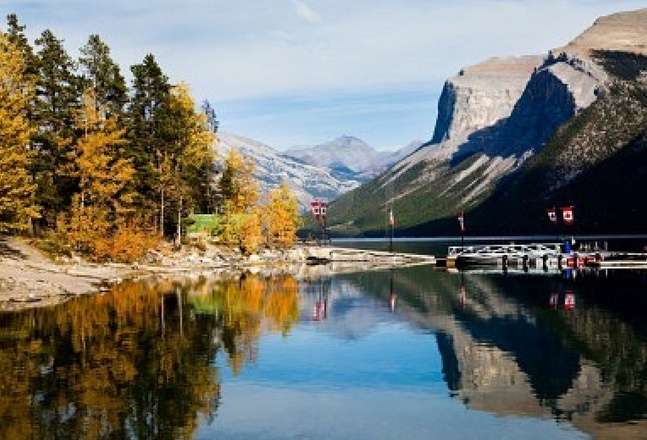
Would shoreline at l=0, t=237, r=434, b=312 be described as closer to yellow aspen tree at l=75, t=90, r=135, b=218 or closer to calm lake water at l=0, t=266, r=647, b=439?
calm lake water at l=0, t=266, r=647, b=439

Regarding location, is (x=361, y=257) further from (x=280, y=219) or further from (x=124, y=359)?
(x=124, y=359)

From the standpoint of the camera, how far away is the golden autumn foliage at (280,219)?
149 m

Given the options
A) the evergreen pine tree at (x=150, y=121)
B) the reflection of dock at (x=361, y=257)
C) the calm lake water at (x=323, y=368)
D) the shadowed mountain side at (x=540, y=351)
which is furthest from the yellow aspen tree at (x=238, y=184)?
the calm lake water at (x=323, y=368)

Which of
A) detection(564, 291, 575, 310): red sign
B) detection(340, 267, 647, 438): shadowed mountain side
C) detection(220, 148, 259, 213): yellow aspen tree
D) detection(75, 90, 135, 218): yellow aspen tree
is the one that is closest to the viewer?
detection(340, 267, 647, 438): shadowed mountain side

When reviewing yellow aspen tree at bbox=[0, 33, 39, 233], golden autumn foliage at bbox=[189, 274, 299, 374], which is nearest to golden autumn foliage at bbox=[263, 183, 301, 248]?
golden autumn foliage at bbox=[189, 274, 299, 374]

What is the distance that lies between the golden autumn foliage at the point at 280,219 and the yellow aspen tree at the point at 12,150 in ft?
230

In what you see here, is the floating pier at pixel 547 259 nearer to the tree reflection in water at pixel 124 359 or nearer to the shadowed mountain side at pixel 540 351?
the shadowed mountain side at pixel 540 351

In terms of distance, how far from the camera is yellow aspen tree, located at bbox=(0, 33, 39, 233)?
7356 centimetres

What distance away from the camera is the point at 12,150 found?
7469cm

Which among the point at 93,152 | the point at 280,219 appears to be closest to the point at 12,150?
the point at 93,152

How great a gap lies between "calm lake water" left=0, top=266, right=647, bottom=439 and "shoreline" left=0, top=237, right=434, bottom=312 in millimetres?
4706

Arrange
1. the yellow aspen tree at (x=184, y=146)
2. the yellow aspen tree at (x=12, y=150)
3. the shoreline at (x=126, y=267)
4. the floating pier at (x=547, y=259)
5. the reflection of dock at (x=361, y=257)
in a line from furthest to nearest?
the reflection of dock at (x=361, y=257) → the floating pier at (x=547, y=259) → the yellow aspen tree at (x=184, y=146) → the yellow aspen tree at (x=12, y=150) → the shoreline at (x=126, y=267)

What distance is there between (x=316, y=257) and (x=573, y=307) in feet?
286

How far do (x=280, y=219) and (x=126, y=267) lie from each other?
57331mm
